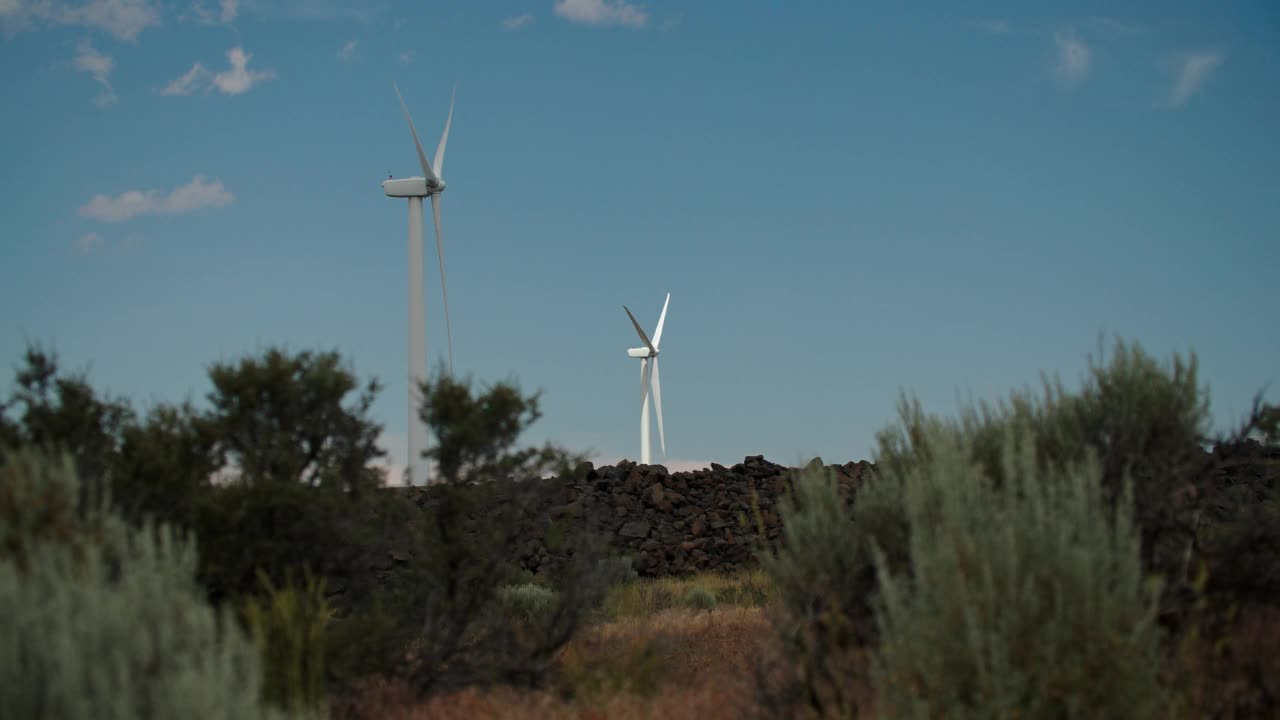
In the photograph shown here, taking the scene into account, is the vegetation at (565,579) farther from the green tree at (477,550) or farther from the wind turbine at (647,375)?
the wind turbine at (647,375)

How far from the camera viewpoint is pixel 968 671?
6.57m

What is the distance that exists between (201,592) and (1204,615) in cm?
736

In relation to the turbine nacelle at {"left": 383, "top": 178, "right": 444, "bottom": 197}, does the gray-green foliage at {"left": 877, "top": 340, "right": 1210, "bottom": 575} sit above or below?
below

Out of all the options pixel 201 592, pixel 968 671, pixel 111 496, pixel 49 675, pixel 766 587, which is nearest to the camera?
pixel 49 675

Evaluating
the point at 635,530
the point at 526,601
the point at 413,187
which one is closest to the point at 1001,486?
the point at 526,601

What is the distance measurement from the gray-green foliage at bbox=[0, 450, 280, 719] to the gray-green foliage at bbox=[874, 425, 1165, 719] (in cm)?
386

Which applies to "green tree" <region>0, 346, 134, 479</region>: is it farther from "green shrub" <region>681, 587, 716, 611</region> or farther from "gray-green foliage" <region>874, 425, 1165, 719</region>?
"green shrub" <region>681, 587, 716, 611</region>

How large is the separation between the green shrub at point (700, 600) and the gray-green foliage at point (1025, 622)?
32.2 ft

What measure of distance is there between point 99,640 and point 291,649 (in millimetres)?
2073

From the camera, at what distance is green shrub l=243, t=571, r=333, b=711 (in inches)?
295

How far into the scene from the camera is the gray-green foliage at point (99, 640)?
5539 mm

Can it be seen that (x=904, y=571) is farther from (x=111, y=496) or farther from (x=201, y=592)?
(x=111, y=496)

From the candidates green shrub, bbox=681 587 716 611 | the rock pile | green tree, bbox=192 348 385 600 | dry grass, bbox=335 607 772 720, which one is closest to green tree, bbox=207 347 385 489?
green tree, bbox=192 348 385 600

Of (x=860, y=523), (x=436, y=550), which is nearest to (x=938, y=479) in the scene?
(x=860, y=523)
